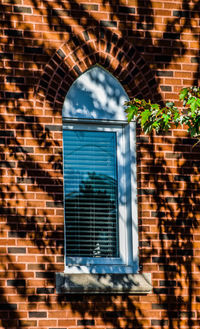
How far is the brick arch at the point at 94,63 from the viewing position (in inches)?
355

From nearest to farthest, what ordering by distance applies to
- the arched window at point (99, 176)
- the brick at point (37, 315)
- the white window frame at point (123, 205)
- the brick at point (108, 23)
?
the brick at point (37, 315), the white window frame at point (123, 205), the arched window at point (99, 176), the brick at point (108, 23)

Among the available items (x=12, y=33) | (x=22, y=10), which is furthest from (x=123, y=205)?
(x=22, y=10)

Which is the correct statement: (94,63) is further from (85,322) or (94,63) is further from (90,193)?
(85,322)

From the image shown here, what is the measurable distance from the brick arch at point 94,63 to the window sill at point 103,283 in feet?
6.24

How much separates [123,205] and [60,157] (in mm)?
948

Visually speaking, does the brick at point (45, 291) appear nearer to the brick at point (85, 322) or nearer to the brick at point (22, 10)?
the brick at point (85, 322)

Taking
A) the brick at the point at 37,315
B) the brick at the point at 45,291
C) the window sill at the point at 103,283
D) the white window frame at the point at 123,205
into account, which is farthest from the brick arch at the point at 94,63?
the brick at the point at 37,315

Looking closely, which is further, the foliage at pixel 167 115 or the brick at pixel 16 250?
the brick at pixel 16 250

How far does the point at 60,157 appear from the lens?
29.1ft

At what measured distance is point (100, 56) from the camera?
30.3 ft

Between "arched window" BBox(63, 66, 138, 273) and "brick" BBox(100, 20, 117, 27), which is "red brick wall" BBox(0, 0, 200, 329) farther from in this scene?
"arched window" BBox(63, 66, 138, 273)

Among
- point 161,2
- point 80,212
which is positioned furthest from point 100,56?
point 80,212

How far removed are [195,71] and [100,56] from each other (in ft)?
3.80

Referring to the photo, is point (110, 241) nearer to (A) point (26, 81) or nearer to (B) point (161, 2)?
(A) point (26, 81)
